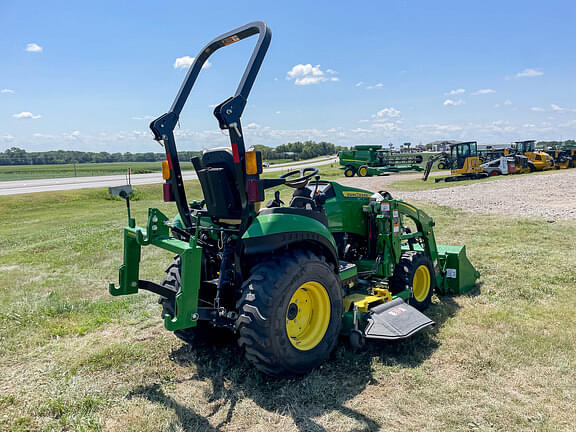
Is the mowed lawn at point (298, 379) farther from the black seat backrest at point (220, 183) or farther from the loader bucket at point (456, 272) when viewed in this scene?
the black seat backrest at point (220, 183)

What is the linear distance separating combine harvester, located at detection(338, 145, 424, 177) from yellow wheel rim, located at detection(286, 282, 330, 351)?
3175 cm

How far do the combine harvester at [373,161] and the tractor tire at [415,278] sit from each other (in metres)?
29.6

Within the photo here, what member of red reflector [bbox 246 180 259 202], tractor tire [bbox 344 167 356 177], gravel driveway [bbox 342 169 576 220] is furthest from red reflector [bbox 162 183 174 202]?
tractor tire [bbox 344 167 356 177]

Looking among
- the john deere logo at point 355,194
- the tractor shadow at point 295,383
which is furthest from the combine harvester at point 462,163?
the tractor shadow at point 295,383

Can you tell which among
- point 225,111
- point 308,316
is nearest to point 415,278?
point 308,316

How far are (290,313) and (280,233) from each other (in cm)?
73

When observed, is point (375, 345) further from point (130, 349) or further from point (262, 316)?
point (130, 349)

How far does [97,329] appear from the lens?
5004mm

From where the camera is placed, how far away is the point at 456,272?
6.09m

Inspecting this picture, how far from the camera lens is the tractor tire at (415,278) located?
5.45 m

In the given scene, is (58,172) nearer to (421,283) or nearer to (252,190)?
(421,283)

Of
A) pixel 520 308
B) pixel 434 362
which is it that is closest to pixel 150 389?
pixel 434 362

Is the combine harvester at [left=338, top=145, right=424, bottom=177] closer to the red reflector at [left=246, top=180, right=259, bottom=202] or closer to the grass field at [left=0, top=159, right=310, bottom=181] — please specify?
the grass field at [left=0, top=159, right=310, bottom=181]

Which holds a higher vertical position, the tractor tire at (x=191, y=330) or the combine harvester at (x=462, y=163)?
the combine harvester at (x=462, y=163)
